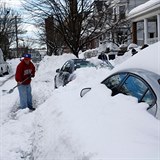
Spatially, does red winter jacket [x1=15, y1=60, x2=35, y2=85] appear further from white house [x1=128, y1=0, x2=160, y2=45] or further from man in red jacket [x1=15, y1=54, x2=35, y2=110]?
white house [x1=128, y1=0, x2=160, y2=45]

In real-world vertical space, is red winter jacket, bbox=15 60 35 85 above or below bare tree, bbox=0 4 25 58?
below

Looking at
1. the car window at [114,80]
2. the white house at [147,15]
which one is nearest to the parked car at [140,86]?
the car window at [114,80]

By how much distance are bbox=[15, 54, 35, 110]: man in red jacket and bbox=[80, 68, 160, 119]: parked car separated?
18.7 ft

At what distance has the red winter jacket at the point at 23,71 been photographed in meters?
10.5

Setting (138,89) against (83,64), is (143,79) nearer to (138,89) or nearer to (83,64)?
(138,89)

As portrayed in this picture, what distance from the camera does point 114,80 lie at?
518 cm

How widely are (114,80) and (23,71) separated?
5872mm

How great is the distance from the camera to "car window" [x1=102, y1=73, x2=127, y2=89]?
478 centimetres

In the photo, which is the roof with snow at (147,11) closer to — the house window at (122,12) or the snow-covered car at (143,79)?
the house window at (122,12)

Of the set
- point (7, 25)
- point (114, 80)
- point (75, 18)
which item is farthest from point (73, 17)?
point (7, 25)

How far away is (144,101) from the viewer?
3.93 meters

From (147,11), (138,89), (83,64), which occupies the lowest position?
(83,64)

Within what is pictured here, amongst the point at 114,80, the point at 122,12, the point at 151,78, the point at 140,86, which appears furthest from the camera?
the point at 122,12

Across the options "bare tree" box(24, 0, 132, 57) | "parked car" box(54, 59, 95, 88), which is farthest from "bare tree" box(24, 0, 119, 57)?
"parked car" box(54, 59, 95, 88)
